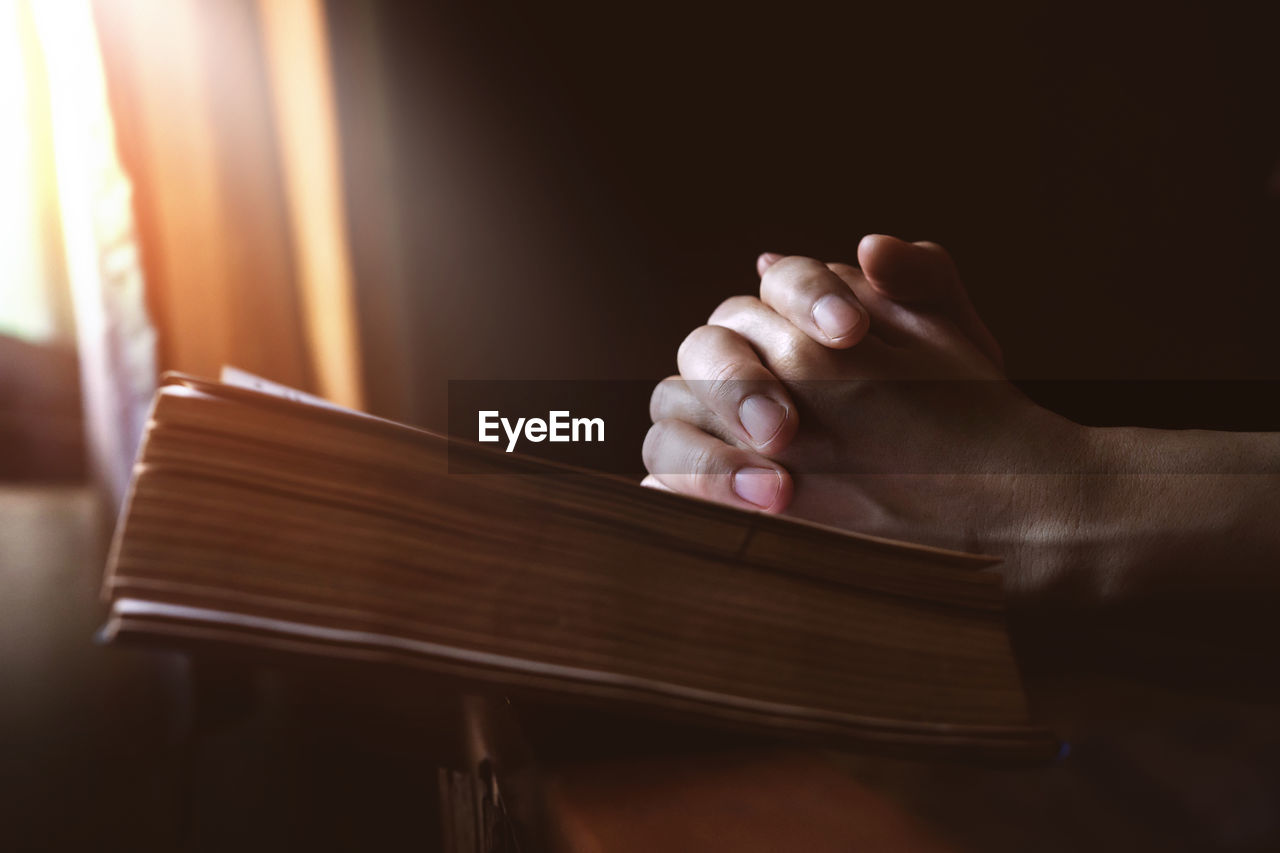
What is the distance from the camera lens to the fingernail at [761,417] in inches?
14.8

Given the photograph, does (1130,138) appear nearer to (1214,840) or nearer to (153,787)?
(1214,840)

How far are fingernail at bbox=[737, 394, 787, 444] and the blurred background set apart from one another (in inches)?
23.0

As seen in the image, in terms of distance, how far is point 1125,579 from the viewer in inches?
12.8

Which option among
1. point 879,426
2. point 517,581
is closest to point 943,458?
point 879,426

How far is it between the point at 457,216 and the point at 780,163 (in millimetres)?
525

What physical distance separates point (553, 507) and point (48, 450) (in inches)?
40.9

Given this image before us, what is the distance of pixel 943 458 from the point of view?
14.3 inches

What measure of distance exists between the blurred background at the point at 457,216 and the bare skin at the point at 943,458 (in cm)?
51

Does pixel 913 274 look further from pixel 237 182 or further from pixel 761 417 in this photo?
pixel 237 182

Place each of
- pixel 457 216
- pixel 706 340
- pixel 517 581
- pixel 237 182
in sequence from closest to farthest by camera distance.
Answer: pixel 517 581 → pixel 706 340 → pixel 237 182 → pixel 457 216

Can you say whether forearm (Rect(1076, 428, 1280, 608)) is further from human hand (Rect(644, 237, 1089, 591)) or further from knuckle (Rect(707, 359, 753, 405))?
knuckle (Rect(707, 359, 753, 405))

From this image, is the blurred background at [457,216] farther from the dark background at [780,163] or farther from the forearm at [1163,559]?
the forearm at [1163,559]

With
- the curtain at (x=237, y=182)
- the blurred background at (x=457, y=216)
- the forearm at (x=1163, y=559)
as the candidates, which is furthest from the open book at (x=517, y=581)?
the curtain at (x=237, y=182)

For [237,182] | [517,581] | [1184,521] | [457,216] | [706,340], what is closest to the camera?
[517,581]
